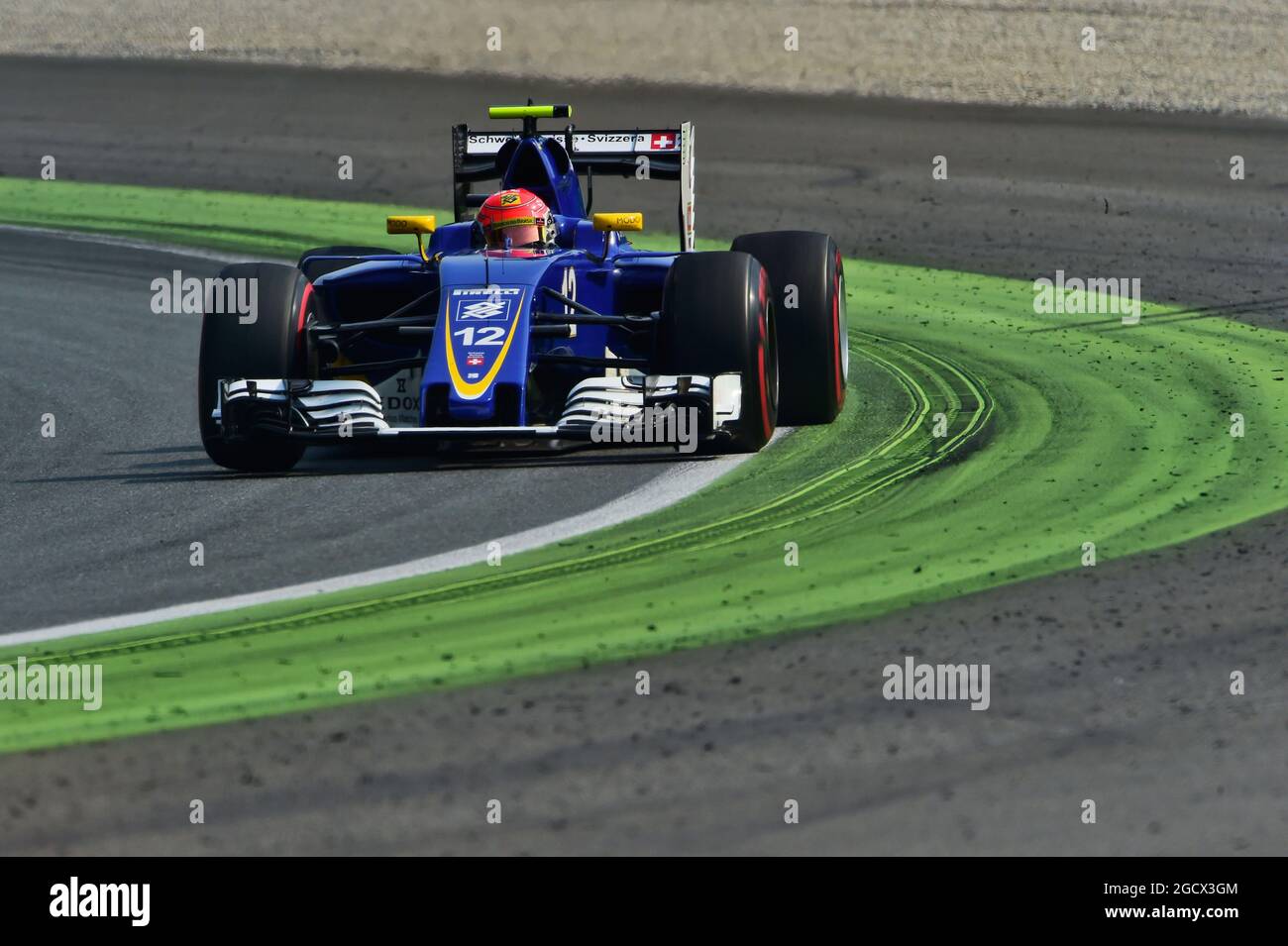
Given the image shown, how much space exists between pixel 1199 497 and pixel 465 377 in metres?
3.49

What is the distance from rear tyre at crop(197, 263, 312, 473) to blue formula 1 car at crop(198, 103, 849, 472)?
1 cm

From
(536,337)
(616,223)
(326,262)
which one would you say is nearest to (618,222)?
(616,223)

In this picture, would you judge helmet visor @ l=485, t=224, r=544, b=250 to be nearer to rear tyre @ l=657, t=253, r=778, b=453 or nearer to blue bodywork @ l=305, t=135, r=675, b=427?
blue bodywork @ l=305, t=135, r=675, b=427

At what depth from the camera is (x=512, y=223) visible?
442 inches

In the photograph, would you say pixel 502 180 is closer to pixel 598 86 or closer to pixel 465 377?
pixel 465 377

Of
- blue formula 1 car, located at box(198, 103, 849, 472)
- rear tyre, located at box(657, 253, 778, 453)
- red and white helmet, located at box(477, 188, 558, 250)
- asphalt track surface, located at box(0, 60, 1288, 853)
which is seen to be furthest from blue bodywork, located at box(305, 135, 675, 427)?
asphalt track surface, located at box(0, 60, 1288, 853)

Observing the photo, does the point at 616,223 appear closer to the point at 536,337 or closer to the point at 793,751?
the point at 536,337

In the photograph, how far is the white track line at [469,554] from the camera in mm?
7773

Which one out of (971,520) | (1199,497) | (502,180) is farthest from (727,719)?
(502,180)

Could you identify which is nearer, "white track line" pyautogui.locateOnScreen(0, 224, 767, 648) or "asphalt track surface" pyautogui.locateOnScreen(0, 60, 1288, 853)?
"asphalt track surface" pyautogui.locateOnScreen(0, 60, 1288, 853)

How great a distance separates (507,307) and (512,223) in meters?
1.02

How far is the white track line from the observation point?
777cm

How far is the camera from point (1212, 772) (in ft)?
19.5

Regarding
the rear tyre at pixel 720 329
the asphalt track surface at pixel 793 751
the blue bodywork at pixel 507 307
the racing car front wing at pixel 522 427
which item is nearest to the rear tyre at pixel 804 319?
the blue bodywork at pixel 507 307
